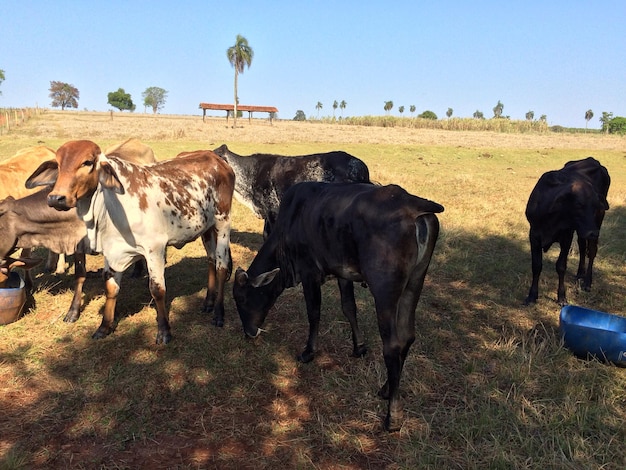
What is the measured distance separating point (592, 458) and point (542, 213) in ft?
12.6

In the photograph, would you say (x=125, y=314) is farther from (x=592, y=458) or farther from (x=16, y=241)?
(x=592, y=458)

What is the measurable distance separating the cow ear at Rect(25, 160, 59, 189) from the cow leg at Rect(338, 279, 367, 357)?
3.19 meters

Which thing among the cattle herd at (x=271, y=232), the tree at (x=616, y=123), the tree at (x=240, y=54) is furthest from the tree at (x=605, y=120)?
the cattle herd at (x=271, y=232)

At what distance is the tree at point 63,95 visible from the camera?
114750mm

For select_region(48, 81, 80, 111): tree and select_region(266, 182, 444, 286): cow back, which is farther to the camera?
select_region(48, 81, 80, 111): tree

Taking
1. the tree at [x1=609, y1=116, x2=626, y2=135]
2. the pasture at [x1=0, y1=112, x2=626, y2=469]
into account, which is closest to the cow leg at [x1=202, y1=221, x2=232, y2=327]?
the pasture at [x1=0, y1=112, x2=626, y2=469]

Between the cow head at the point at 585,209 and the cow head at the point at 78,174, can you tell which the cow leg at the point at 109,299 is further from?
the cow head at the point at 585,209

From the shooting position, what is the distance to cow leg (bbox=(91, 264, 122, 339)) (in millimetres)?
4965

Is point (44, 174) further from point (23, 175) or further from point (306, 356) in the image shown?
point (306, 356)

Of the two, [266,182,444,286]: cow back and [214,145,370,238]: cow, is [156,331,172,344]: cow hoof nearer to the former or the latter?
[266,182,444,286]: cow back

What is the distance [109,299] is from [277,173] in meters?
3.82

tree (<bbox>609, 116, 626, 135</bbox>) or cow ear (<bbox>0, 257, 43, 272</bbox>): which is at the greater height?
tree (<bbox>609, 116, 626, 135</bbox>)

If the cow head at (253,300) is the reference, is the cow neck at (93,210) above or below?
above

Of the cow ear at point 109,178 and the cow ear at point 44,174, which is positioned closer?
the cow ear at point 109,178
